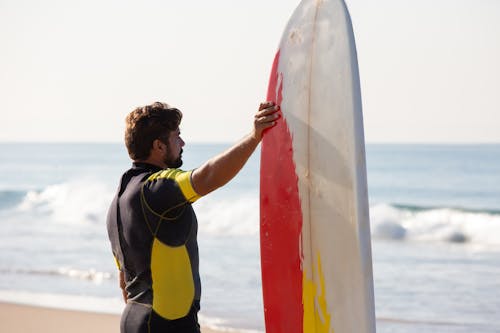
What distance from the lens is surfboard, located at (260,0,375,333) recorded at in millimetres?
3133

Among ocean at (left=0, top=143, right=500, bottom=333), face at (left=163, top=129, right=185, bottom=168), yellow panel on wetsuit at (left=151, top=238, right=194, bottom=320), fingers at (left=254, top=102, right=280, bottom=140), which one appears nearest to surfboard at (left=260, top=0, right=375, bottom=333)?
fingers at (left=254, top=102, right=280, bottom=140)

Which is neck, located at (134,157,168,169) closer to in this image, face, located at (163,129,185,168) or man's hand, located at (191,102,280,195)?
face, located at (163,129,185,168)

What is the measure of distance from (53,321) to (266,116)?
14.1 feet

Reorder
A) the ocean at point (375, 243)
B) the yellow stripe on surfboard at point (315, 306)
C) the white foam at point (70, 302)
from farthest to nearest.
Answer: the ocean at point (375, 243) < the white foam at point (70, 302) < the yellow stripe on surfboard at point (315, 306)

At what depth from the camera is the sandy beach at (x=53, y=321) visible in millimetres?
6516

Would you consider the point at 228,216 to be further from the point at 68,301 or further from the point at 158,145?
the point at 158,145

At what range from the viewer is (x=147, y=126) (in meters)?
2.91

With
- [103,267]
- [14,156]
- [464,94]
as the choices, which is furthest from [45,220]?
[14,156]

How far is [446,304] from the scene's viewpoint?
25.3 feet

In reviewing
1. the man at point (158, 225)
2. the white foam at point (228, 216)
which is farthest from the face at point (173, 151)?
the white foam at point (228, 216)

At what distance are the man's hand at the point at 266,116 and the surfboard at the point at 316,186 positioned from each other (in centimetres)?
20

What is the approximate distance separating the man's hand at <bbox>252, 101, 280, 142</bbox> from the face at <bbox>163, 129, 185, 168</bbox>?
10.4 inches

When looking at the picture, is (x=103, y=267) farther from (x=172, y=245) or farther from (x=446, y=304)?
(x=172, y=245)

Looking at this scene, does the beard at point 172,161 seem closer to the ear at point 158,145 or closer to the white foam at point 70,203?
the ear at point 158,145
